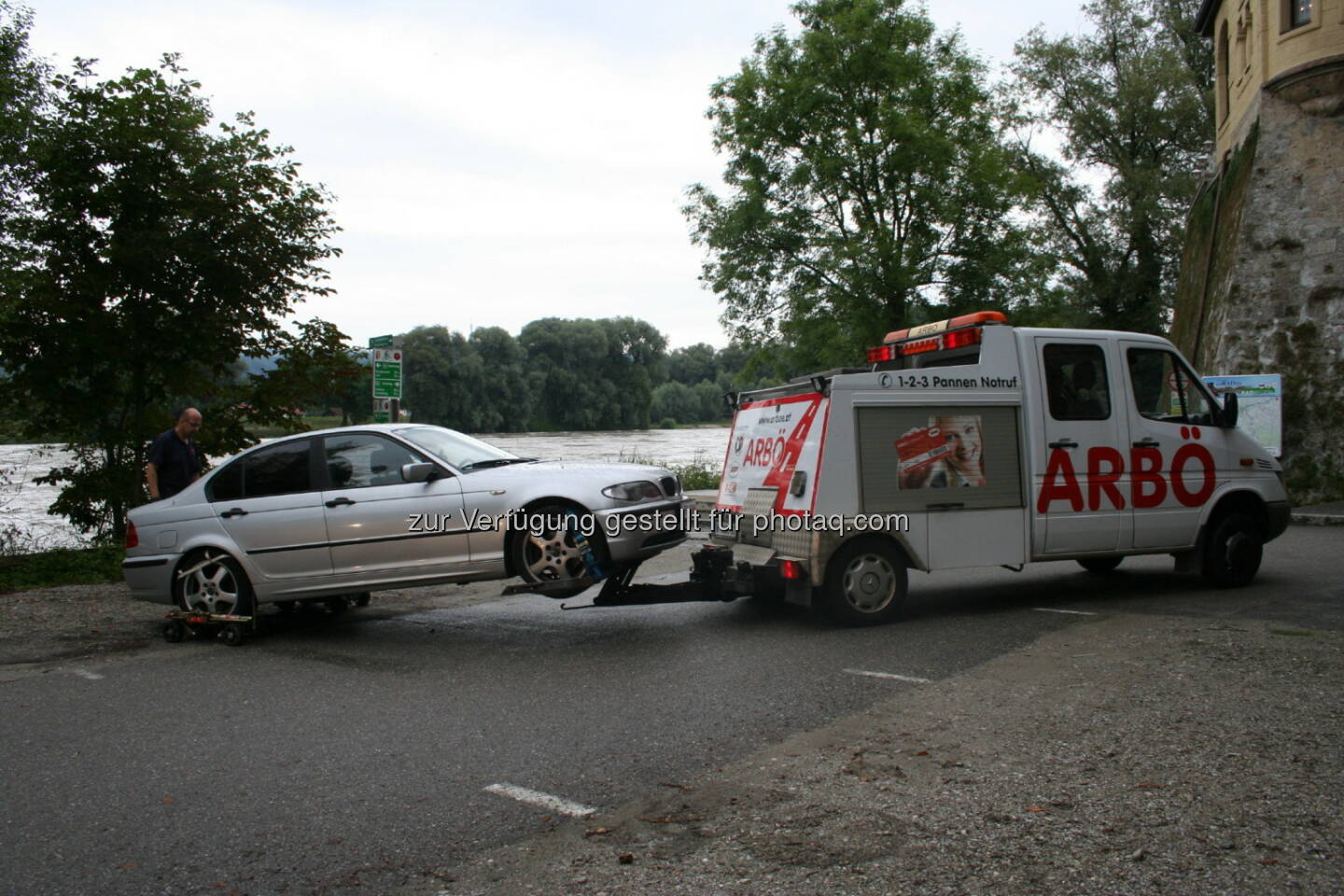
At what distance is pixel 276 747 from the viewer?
5.11 m

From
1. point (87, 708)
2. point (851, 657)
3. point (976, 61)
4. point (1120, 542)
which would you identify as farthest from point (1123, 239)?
point (87, 708)

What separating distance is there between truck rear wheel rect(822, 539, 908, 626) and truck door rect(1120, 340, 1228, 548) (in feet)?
7.80

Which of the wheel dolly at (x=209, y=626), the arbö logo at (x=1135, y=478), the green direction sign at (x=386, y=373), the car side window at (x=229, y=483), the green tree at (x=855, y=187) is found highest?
the green tree at (x=855, y=187)

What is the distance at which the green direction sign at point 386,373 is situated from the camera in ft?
42.9

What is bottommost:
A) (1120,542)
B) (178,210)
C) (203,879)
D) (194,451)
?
(203,879)

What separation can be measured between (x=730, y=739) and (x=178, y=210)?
10.6 m

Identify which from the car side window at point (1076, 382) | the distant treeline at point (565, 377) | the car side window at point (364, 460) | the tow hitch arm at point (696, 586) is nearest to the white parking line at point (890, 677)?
the tow hitch arm at point (696, 586)

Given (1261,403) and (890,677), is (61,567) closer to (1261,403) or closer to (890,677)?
(890,677)

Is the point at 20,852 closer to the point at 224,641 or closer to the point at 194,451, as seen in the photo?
the point at 224,641

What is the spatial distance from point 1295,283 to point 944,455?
60.9 feet

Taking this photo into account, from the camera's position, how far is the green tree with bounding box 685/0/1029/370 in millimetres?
31922

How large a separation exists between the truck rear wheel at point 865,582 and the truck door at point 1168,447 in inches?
93.6

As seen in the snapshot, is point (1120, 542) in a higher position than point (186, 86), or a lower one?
lower

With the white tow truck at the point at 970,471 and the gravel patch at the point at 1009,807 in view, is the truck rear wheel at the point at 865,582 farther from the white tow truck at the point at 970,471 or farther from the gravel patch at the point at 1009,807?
the gravel patch at the point at 1009,807
